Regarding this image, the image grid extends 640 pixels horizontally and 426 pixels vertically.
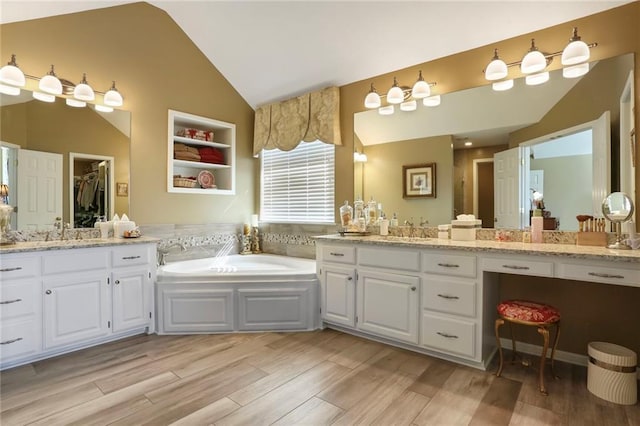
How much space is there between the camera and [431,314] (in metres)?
2.47

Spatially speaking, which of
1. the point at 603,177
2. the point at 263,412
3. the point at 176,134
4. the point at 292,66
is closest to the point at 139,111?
the point at 176,134

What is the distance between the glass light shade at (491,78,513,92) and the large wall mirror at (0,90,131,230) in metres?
3.39

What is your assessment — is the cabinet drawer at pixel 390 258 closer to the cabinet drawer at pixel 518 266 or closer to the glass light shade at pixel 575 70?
the cabinet drawer at pixel 518 266

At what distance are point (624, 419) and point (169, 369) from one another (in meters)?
2.70

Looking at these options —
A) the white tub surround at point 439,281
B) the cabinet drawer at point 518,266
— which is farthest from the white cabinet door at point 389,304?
the cabinet drawer at point 518,266

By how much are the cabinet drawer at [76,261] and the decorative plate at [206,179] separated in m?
1.48

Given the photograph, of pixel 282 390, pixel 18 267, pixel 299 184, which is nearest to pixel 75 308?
pixel 18 267

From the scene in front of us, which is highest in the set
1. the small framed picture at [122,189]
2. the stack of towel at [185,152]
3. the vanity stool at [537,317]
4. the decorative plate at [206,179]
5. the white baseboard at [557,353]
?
the stack of towel at [185,152]

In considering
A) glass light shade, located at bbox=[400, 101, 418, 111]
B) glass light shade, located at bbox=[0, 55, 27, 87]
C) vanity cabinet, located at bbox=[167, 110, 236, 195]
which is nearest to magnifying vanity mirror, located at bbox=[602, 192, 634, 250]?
glass light shade, located at bbox=[400, 101, 418, 111]

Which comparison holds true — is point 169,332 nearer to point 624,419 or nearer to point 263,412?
point 263,412

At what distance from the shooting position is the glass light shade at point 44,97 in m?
2.85

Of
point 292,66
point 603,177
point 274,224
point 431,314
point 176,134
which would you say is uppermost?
point 292,66

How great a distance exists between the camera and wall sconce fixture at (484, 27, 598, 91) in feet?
7.30

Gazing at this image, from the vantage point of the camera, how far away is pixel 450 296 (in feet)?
7.81
